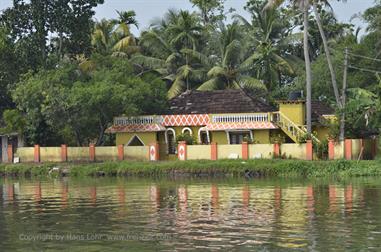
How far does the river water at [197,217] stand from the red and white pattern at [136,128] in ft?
41.0

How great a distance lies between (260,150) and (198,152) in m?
3.90

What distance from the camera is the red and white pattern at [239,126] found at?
1756 inches

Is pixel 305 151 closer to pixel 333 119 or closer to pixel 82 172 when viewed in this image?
pixel 333 119

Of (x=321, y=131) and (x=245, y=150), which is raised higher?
(x=321, y=131)

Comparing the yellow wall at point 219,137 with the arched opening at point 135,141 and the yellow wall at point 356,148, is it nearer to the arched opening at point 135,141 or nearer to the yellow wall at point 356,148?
the arched opening at point 135,141

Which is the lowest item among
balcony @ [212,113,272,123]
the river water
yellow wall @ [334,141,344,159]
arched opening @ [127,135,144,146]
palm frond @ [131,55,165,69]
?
the river water

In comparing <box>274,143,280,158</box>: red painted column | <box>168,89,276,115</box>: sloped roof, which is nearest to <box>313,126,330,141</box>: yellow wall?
<box>168,89,276,115</box>: sloped roof

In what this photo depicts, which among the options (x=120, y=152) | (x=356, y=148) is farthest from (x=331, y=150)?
(x=120, y=152)

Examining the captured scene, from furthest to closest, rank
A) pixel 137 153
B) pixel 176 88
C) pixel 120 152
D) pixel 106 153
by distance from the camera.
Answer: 1. pixel 176 88
2. pixel 106 153
3. pixel 120 152
4. pixel 137 153

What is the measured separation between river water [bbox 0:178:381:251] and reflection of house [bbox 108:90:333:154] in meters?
10.8

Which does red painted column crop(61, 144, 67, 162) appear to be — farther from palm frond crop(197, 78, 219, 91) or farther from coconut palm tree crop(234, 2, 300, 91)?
coconut palm tree crop(234, 2, 300, 91)

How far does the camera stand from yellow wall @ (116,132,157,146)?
156 ft

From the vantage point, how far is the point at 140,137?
47.8 meters

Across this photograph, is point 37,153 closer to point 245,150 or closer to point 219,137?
point 219,137
